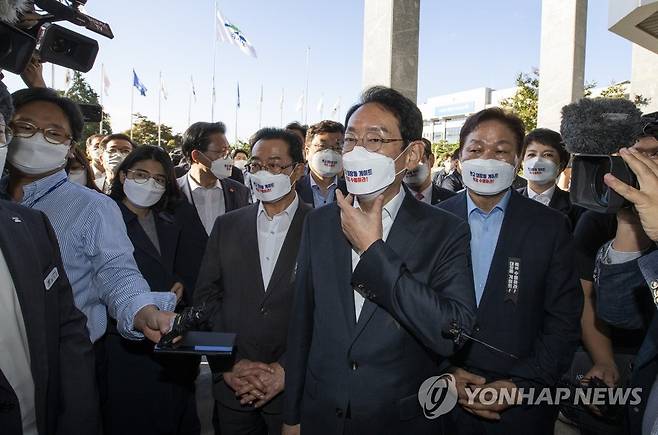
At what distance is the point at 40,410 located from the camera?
1.62 metres

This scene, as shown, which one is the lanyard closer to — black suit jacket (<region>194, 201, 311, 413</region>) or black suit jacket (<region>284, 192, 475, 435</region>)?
black suit jacket (<region>194, 201, 311, 413</region>)

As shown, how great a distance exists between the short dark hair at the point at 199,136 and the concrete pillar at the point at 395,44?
14.4ft

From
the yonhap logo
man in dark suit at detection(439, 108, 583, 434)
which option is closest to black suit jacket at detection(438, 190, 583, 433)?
man in dark suit at detection(439, 108, 583, 434)

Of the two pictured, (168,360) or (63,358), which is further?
(168,360)

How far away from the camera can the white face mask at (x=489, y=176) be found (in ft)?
8.40

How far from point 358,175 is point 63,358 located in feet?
4.24

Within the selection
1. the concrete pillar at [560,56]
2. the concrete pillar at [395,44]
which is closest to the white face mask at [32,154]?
the concrete pillar at [395,44]

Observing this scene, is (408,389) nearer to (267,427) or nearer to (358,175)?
(358,175)

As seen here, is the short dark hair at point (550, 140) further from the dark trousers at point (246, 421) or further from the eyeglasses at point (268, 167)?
the dark trousers at point (246, 421)

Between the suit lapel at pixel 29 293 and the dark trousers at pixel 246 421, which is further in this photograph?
the dark trousers at pixel 246 421

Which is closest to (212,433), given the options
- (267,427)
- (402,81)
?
(267,427)

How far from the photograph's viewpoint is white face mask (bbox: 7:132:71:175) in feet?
7.60

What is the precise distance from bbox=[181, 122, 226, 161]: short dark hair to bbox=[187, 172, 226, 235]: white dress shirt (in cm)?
30

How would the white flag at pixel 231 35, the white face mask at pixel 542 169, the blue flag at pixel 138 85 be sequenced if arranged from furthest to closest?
the blue flag at pixel 138 85 < the white flag at pixel 231 35 < the white face mask at pixel 542 169
